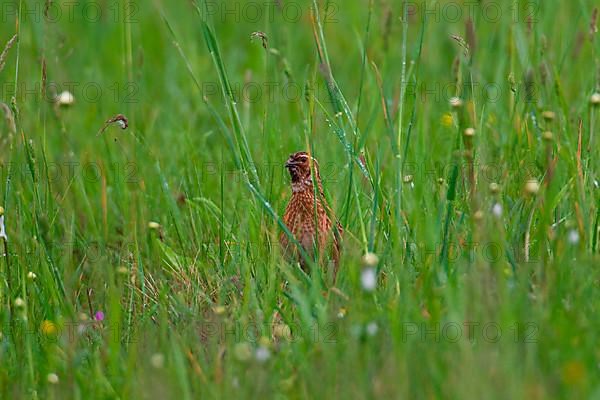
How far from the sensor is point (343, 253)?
406cm

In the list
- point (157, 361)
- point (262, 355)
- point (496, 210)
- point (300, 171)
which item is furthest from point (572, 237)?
point (300, 171)

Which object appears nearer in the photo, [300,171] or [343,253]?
[343,253]

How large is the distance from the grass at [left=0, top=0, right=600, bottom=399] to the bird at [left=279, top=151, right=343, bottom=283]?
0.09 meters

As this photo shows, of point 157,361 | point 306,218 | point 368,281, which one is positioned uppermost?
point 368,281

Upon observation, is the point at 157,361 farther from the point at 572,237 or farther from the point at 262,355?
the point at 572,237

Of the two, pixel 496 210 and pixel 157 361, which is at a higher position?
pixel 496 210

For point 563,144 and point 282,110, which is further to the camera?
point 282,110

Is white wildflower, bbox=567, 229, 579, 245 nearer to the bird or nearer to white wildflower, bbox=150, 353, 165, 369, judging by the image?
the bird

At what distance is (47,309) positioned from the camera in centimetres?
417

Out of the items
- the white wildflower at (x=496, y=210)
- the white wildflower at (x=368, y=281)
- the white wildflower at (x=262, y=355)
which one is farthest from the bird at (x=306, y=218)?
the white wildflower at (x=262, y=355)

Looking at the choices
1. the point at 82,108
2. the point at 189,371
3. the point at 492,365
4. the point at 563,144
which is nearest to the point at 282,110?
the point at 82,108

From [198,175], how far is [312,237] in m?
0.84

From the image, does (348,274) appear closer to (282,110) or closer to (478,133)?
(478,133)

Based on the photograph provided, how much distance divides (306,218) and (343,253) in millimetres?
798
